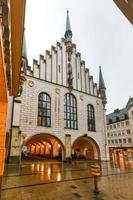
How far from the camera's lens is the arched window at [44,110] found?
2093 cm

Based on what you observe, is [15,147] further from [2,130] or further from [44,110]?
[2,130]

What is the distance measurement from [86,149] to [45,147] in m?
8.30

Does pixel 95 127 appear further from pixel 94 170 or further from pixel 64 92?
pixel 94 170

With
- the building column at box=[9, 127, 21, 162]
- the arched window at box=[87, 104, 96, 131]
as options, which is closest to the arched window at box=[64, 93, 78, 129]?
the arched window at box=[87, 104, 96, 131]

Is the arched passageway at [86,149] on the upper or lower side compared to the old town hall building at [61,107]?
lower

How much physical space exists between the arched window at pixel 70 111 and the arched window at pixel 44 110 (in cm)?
278

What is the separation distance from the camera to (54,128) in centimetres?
2150

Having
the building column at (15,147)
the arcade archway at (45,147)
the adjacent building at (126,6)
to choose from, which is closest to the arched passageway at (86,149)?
the arcade archway at (45,147)

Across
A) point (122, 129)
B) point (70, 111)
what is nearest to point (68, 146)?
point (70, 111)

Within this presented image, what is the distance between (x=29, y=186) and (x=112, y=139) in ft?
173

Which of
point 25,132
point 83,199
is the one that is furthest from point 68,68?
point 83,199

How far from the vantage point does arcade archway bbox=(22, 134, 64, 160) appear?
72.2 feet

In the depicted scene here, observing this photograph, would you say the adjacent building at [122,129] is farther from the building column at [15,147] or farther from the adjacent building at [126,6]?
the adjacent building at [126,6]

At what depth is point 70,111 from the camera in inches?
947
